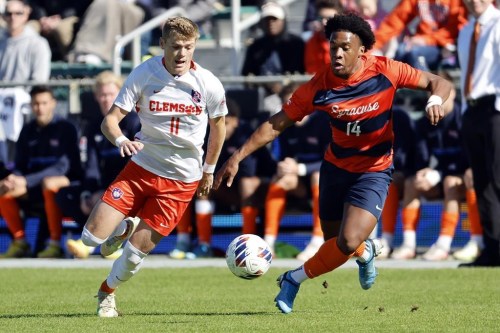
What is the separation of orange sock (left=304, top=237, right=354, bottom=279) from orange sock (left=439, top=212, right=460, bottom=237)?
525cm

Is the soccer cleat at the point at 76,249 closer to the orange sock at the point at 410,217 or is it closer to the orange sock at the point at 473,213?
the orange sock at the point at 410,217

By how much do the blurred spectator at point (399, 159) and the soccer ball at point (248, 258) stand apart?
5405 millimetres

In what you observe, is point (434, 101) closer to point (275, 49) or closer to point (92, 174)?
point (92, 174)

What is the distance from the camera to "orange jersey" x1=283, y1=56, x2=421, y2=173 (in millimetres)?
9461

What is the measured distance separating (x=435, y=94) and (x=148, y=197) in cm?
237

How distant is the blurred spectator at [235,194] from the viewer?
50.2ft

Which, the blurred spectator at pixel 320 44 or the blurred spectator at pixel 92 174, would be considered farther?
the blurred spectator at pixel 320 44

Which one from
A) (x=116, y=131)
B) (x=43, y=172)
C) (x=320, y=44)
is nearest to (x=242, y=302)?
(x=116, y=131)

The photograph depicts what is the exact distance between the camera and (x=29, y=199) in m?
16.0

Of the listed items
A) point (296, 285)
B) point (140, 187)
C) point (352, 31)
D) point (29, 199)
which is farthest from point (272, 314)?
point (29, 199)

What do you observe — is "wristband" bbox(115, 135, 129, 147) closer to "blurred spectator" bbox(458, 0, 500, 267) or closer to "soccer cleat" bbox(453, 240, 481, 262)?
"blurred spectator" bbox(458, 0, 500, 267)

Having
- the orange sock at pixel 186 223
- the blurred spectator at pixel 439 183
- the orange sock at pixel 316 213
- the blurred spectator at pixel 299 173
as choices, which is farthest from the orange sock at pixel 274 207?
Result: the blurred spectator at pixel 439 183

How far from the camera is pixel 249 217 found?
50.1 feet

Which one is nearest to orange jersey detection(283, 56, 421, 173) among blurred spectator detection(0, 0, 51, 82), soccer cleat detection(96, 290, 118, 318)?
soccer cleat detection(96, 290, 118, 318)
